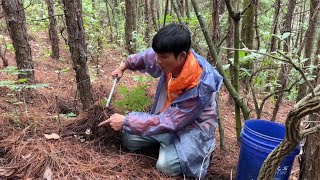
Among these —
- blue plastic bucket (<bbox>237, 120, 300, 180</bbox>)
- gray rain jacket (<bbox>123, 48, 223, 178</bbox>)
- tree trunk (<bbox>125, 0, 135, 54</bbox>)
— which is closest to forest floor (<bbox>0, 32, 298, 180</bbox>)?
blue plastic bucket (<bbox>237, 120, 300, 180</bbox>)

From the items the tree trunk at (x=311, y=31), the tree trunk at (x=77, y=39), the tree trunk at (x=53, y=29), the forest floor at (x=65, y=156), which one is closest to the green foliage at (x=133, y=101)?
the tree trunk at (x=77, y=39)

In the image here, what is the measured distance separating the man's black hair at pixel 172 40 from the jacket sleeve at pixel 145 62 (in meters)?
0.59

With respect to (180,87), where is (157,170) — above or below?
below

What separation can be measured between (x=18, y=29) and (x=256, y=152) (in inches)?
135

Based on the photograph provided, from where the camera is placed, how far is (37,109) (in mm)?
4180

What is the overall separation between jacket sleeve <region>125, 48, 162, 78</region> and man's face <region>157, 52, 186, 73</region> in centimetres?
47

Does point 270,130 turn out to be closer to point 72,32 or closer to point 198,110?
point 198,110

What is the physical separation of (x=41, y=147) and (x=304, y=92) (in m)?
3.66

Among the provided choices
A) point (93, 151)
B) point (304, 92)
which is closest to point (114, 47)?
point (304, 92)

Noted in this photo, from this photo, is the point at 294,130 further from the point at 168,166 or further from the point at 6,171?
the point at 6,171

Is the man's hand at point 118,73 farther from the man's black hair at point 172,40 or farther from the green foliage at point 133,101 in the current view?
the man's black hair at point 172,40

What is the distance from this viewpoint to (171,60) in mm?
2727

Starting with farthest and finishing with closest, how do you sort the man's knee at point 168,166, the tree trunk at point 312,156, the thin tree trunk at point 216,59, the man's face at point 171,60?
the thin tree trunk at point 216,59, the man's knee at point 168,166, the man's face at point 171,60, the tree trunk at point 312,156

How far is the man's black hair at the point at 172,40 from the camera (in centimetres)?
262
